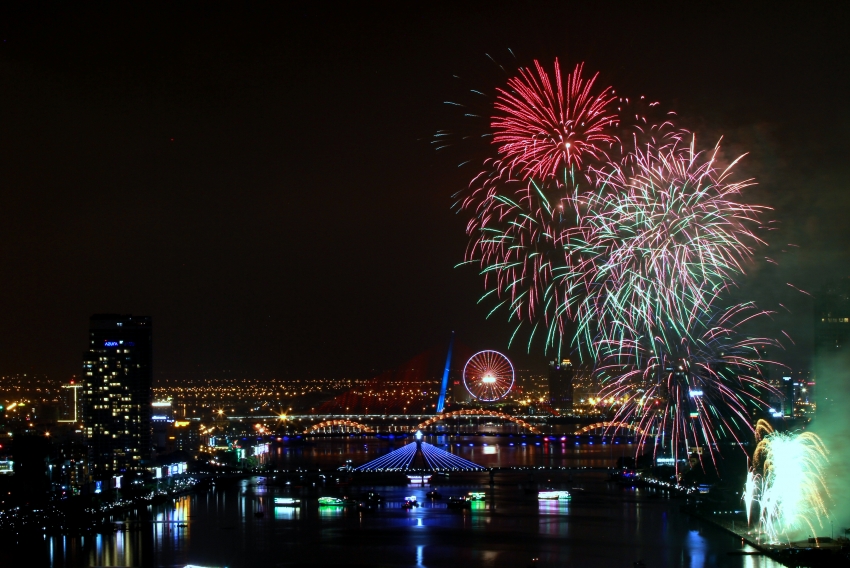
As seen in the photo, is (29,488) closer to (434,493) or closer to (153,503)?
(153,503)

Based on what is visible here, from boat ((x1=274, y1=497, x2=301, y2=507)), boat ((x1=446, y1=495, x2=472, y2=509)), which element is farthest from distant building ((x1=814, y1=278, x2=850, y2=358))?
boat ((x1=274, y1=497, x2=301, y2=507))

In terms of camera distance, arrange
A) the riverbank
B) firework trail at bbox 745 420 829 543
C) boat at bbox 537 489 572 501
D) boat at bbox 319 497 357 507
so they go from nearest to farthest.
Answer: the riverbank, firework trail at bbox 745 420 829 543, boat at bbox 319 497 357 507, boat at bbox 537 489 572 501

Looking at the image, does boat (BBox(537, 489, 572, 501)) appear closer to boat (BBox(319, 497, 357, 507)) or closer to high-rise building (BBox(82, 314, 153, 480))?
boat (BBox(319, 497, 357, 507))

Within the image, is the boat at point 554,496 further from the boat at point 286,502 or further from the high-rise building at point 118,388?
the high-rise building at point 118,388

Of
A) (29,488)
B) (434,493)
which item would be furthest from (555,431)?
(29,488)

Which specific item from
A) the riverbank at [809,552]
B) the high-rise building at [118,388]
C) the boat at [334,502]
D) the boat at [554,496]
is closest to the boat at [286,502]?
the boat at [334,502]

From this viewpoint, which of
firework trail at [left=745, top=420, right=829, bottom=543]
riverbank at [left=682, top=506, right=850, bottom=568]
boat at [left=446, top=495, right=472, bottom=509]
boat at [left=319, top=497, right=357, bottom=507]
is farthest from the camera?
boat at [left=319, top=497, right=357, bottom=507]

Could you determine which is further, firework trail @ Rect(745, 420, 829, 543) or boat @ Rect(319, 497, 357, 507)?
boat @ Rect(319, 497, 357, 507)
